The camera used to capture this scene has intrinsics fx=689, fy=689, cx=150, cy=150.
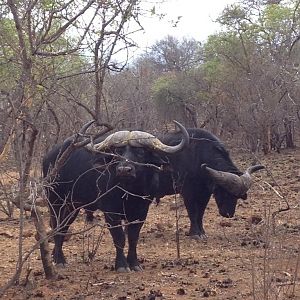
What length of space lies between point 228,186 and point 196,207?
62 centimetres

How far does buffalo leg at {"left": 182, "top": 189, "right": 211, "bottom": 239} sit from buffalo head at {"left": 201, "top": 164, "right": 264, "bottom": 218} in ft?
0.75

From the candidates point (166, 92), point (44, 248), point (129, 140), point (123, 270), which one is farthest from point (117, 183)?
point (166, 92)

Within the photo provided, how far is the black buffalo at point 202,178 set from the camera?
9352 mm

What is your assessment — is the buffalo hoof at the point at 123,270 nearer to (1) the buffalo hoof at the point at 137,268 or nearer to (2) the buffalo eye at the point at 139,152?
(1) the buffalo hoof at the point at 137,268

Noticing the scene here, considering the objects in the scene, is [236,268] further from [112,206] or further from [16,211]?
[16,211]

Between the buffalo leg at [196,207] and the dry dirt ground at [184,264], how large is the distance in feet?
0.57

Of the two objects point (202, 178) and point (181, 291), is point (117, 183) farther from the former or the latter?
point (202, 178)

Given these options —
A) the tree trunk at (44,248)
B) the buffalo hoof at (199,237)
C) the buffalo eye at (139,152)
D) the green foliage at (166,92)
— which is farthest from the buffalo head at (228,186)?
the green foliage at (166,92)

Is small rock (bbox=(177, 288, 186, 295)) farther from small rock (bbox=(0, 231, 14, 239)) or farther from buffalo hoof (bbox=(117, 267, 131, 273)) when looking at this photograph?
small rock (bbox=(0, 231, 14, 239))

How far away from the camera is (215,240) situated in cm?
914

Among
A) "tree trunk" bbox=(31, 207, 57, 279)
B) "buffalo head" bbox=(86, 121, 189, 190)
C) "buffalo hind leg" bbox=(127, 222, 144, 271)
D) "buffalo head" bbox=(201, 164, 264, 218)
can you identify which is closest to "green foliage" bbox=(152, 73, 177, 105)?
"buffalo head" bbox=(201, 164, 264, 218)

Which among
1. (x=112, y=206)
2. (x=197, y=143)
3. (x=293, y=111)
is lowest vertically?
(x=112, y=206)

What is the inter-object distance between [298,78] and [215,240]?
997 centimetres

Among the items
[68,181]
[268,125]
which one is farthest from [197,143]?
[268,125]
